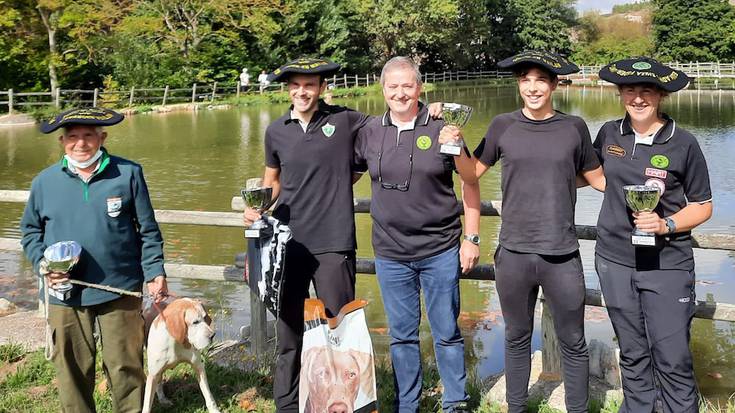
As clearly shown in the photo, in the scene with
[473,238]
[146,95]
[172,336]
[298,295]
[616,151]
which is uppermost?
[146,95]

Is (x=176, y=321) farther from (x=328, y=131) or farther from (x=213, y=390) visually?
(x=328, y=131)

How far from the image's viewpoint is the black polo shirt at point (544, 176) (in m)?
3.27

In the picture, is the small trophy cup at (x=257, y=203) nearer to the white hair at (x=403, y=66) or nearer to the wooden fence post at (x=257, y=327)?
the white hair at (x=403, y=66)

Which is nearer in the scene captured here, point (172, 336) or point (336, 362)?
point (336, 362)

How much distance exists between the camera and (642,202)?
9.86 feet

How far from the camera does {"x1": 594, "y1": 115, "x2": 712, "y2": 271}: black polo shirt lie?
10.3 feet

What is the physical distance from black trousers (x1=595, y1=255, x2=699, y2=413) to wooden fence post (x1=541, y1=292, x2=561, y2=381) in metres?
0.79

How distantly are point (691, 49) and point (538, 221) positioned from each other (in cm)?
5480

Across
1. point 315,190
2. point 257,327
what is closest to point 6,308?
point 257,327

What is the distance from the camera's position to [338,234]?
11.7 ft

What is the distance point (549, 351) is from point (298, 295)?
5.20 feet

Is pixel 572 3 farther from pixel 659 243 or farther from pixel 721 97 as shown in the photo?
pixel 659 243

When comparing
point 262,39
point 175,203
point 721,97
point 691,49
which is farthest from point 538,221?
point 691,49

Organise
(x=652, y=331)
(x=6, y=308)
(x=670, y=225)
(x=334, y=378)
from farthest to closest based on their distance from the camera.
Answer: (x=6, y=308) → (x=334, y=378) → (x=652, y=331) → (x=670, y=225)
